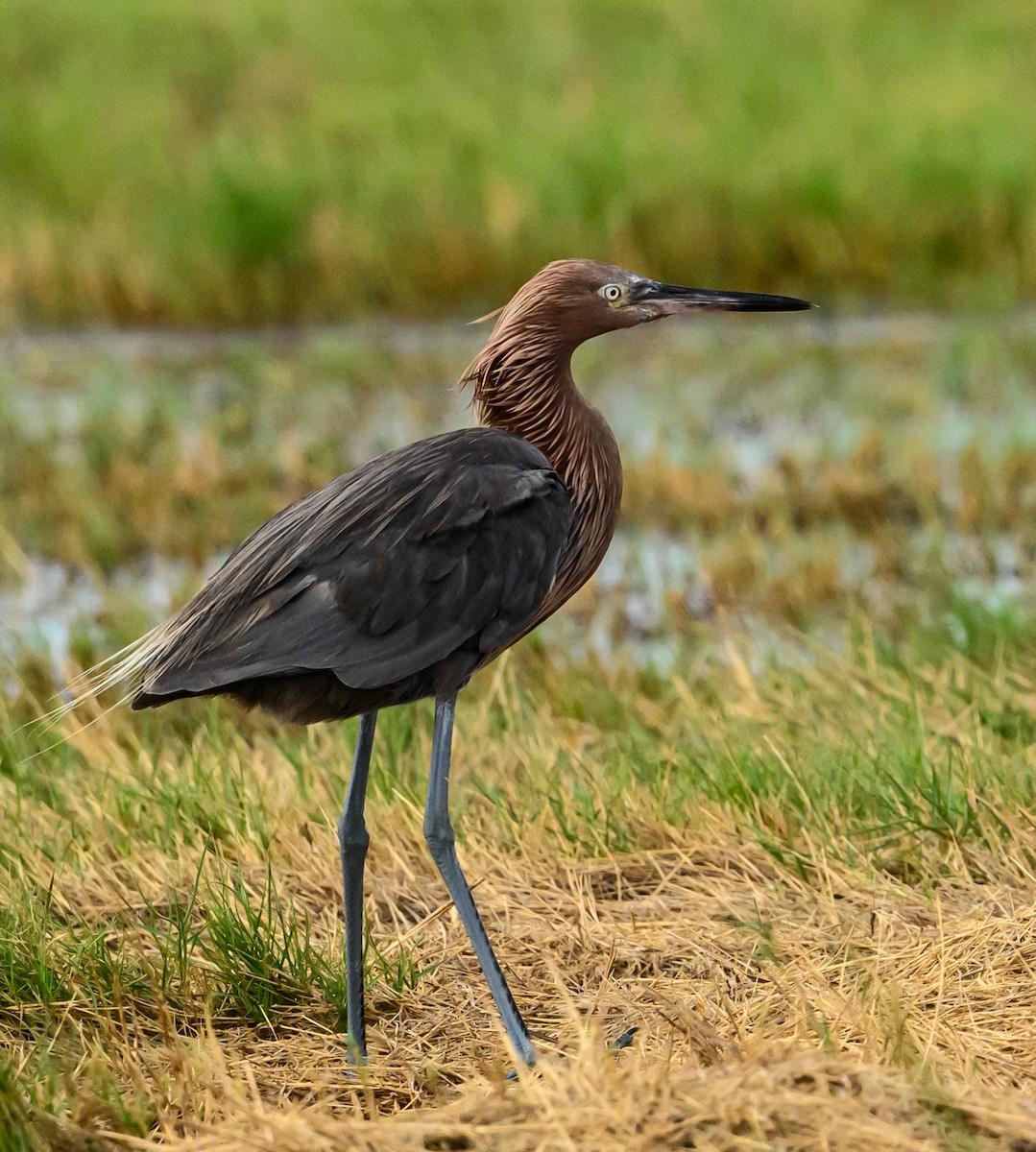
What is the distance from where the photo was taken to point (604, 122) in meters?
12.9

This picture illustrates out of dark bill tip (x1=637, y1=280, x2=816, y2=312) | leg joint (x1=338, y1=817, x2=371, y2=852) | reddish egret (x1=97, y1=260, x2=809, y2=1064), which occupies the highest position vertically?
dark bill tip (x1=637, y1=280, x2=816, y2=312)

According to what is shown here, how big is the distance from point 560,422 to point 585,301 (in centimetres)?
26

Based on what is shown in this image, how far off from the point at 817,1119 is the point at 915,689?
215 centimetres

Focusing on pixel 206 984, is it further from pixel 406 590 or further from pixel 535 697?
pixel 535 697

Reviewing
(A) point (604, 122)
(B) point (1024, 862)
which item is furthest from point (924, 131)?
(B) point (1024, 862)

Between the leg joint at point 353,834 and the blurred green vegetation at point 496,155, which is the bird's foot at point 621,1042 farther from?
the blurred green vegetation at point 496,155

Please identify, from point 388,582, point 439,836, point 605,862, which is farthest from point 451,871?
point 605,862

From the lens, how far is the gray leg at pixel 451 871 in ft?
10.9

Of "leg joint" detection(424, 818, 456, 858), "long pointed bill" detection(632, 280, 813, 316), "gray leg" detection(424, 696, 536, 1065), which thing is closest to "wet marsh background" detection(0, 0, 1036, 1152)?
"gray leg" detection(424, 696, 536, 1065)

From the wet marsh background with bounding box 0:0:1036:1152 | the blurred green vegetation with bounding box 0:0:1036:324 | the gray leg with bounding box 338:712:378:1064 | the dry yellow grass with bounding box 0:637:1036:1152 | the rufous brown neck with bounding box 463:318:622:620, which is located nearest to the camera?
the dry yellow grass with bounding box 0:637:1036:1152

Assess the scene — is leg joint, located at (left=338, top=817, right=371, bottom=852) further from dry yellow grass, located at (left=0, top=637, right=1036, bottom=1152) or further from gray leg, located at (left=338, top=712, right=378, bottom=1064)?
dry yellow grass, located at (left=0, top=637, right=1036, bottom=1152)

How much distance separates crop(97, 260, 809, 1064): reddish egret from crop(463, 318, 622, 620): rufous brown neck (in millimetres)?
91

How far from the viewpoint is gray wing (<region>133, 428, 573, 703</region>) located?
132 inches

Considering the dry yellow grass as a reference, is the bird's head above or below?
above
